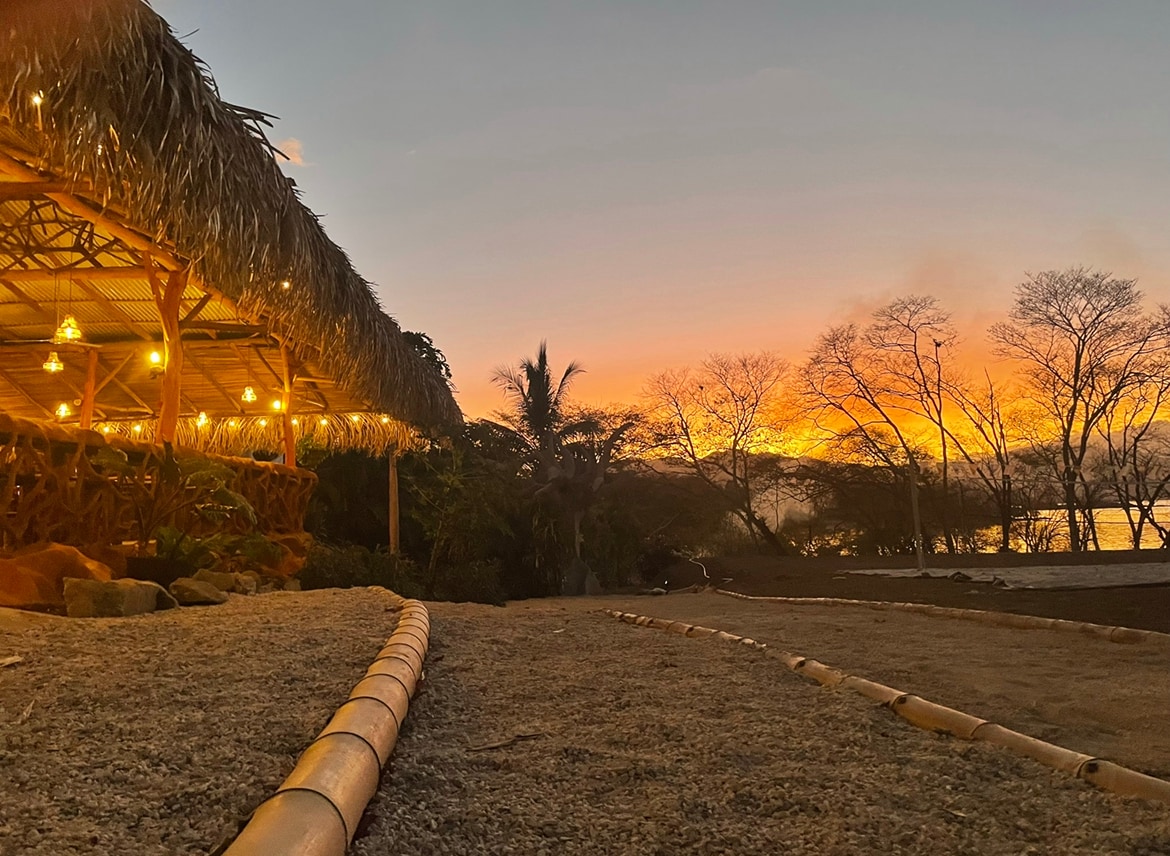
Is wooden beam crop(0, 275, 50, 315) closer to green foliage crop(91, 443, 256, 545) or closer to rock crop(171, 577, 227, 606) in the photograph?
green foliage crop(91, 443, 256, 545)

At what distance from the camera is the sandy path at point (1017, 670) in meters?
2.04

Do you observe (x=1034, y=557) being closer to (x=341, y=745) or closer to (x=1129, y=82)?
(x=1129, y=82)

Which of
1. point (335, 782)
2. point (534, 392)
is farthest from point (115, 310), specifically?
point (534, 392)

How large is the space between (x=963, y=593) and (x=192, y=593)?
534 cm

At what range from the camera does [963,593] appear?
20.2 feet

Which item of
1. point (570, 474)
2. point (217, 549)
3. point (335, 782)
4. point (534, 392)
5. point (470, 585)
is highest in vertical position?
point (534, 392)

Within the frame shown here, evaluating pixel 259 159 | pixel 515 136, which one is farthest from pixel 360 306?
pixel 515 136

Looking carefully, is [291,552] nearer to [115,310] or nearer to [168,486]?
[168,486]

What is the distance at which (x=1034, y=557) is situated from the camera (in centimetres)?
959

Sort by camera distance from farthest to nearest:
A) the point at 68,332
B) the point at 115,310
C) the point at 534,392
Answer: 1. the point at 534,392
2. the point at 115,310
3. the point at 68,332

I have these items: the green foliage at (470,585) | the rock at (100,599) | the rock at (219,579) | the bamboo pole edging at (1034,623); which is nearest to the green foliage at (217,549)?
the rock at (219,579)

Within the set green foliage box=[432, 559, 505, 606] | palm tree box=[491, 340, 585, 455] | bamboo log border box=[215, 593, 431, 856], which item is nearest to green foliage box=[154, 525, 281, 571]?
green foliage box=[432, 559, 505, 606]

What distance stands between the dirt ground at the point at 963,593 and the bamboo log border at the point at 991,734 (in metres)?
2.67

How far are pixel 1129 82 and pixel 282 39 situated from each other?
7.16m
